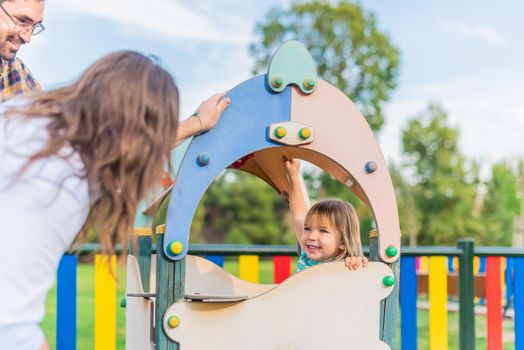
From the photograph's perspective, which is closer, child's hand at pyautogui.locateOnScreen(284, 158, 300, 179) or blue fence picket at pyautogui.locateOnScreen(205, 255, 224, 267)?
child's hand at pyautogui.locateOnScreen(284, 158, 300, 179)

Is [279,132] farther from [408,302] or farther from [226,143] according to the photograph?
[408,302]

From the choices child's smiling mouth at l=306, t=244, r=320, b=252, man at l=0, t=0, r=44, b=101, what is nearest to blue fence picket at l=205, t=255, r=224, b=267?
child's smiling mouth at l=306, t=244, r=320, b=252

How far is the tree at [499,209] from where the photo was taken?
110 ft

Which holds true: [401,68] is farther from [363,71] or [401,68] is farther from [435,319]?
[435,319]

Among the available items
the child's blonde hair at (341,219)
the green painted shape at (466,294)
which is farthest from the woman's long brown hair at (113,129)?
the green painted shape at (466,294)

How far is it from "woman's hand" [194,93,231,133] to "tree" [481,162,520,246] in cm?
3254

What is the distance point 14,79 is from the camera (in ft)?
9.92

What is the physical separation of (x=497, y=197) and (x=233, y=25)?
16411 mm

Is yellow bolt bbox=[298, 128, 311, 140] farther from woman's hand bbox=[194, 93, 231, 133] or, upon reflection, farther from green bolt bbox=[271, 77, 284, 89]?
woman's hand bbox=[194, 93, 231, 133]

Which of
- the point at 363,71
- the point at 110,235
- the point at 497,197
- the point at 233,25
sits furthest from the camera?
the point at 497,197

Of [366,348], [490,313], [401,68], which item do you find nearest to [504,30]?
[401,68]

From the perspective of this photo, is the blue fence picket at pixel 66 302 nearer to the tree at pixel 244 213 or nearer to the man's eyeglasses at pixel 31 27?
the man's eyeglasses at pixel 31 27

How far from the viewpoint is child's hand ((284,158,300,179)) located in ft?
11.0

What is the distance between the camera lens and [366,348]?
2.79 meters
